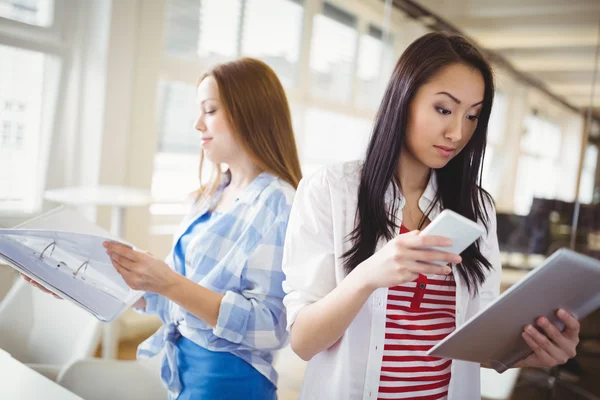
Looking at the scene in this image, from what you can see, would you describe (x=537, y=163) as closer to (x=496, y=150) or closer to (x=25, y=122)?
(x=496, y=150)

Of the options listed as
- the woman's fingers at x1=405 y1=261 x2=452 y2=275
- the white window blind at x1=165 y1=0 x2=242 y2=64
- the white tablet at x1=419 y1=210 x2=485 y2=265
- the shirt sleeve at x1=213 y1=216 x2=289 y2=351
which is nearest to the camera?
the white tablet at x1=419 y1=210 x2=485 y2=265

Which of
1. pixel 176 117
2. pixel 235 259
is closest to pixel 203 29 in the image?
pixel 176 117

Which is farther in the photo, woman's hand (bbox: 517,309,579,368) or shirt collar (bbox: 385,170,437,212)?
shirt collar (bbox: 385,170,437,212)

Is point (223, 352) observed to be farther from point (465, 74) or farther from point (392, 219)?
point (465, 74)

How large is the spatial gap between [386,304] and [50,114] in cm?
304

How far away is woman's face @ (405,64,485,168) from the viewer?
103 cm

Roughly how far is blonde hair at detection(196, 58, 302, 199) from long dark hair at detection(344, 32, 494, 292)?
35 cm

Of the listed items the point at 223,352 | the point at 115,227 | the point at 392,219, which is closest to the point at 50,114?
the point at 115,227

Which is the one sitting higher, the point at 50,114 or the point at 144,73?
the point at 144,73

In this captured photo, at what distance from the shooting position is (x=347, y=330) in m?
1.05

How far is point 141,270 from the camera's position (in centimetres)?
114

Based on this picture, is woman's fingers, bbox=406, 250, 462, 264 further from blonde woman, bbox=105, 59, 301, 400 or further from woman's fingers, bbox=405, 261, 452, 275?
blonde woman, bbox=105, 59, 301, 400

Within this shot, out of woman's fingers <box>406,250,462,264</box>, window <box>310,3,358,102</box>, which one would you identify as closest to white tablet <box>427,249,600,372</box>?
woman's fingers <box>406,250,462,264</box>

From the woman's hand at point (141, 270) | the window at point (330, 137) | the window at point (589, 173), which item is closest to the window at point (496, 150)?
the window at point (589, 173)
